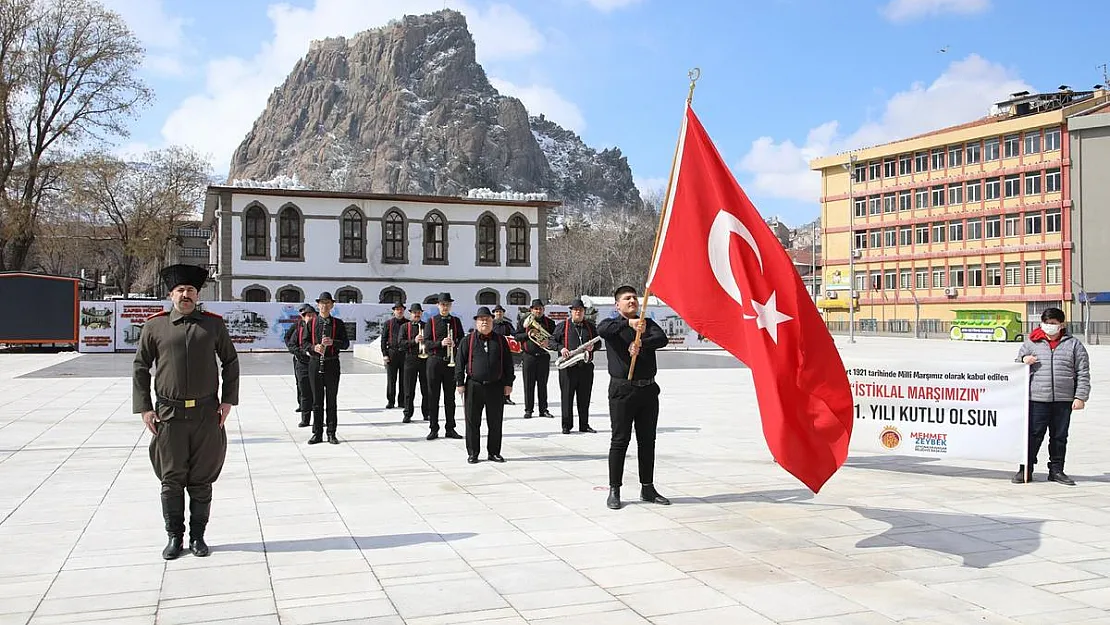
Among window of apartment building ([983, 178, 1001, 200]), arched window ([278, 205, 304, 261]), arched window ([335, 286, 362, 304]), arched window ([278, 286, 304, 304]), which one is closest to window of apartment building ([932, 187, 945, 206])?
window of apartment building ([983, 178, 1001, 200])

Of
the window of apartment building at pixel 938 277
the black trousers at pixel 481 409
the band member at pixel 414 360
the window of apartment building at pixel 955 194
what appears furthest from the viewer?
the window of apartment building at pixel 938 277

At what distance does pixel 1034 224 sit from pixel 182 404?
70110 mm

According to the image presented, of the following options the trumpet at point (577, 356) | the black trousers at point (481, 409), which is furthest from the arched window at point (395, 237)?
the black trousers at point (481, 409)

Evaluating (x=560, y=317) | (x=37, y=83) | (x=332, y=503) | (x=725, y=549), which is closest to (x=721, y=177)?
(x=725, y=549)

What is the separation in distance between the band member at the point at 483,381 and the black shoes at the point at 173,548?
4525 mm

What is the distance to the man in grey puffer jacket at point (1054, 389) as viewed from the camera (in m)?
9.52

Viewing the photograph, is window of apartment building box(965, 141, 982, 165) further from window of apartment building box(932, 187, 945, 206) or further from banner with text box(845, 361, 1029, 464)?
banner with text box(845, 361, 1029, 464)

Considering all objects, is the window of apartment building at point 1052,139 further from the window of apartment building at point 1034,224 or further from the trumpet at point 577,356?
the trumpet at point 577,356

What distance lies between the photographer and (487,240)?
52.6m

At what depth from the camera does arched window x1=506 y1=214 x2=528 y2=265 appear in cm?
5278

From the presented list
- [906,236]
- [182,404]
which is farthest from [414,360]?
[906,236]

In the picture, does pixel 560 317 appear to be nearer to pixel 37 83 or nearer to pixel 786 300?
pixel 37 83

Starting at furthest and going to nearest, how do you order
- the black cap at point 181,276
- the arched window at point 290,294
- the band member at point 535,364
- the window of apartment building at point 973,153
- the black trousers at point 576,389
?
the window of apartment building at point 973,153 → the arched window at point 290,294 → the band member at point 535,364 → the black trousers at point 576,389 → the black cap at point 181,276

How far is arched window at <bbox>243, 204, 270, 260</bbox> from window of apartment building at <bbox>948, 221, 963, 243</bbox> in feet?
163
